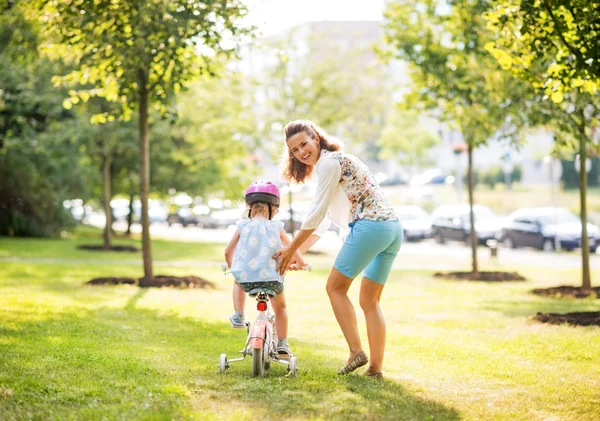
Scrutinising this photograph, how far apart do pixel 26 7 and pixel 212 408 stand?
9115 millimetres

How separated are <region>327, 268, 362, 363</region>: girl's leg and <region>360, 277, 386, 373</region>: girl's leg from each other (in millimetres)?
111

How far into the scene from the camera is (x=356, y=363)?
6840 millimetres

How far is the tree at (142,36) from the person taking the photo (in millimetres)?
12523

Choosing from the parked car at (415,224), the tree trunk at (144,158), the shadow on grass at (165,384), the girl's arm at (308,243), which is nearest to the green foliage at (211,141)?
the parked car at (415,224)

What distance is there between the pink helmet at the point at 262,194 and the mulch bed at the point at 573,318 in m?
5.23

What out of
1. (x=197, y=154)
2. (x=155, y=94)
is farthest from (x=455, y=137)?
(x=155, y=94)

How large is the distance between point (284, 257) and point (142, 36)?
7.08m

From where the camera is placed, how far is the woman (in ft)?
21.6

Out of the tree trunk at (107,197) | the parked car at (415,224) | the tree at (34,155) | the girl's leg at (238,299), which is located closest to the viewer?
the girl's leg at (238,299)

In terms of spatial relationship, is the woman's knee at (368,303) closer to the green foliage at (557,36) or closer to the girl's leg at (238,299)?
the girl's leg at (238,299)

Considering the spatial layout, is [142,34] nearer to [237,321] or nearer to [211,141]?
[237,321]

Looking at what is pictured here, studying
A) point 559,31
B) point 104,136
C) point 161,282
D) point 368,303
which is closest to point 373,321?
point 368,303

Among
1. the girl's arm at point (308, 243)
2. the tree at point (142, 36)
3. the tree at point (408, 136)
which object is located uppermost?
the tree at point (408, 136)

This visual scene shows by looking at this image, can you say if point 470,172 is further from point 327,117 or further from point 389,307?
point 327,117
